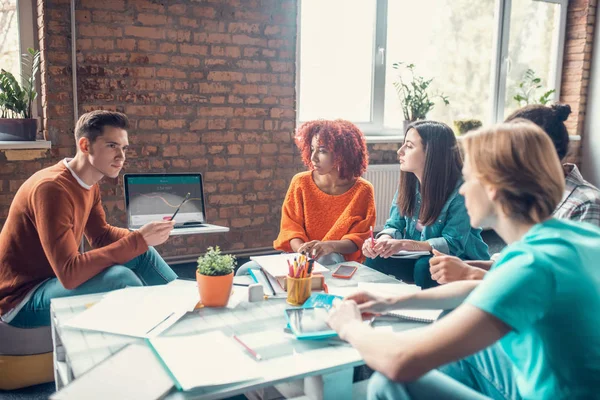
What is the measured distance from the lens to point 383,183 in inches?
175

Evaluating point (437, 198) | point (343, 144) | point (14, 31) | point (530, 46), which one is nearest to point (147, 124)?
point (14, 31)

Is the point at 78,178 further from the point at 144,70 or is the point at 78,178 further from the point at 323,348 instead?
the point at 144,70

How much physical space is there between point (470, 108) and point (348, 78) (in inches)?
52.4

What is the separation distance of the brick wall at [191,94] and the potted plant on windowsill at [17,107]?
3.3 inches

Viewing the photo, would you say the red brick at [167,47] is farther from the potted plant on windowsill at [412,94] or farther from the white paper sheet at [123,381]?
the white paper sheet at [123,381]

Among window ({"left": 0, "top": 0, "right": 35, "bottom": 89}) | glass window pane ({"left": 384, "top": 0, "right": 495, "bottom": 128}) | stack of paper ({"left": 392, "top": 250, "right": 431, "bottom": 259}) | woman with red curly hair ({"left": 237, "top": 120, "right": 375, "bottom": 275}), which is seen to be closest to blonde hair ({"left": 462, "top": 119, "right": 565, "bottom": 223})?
stack of paper ({"left": 392, "top": 250, "right": 431, "bottom": 259})

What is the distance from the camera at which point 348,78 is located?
14.5 feet

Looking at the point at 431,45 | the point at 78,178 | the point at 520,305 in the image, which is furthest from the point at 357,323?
the point at 431,45

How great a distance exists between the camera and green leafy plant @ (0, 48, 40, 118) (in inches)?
123

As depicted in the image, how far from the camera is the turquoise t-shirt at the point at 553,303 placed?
3.16 ft

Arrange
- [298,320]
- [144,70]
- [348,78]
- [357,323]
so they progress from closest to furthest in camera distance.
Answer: [357,323]
[298,320]
[144,70]
[348,78]

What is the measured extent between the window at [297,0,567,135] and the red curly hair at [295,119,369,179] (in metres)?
1.47

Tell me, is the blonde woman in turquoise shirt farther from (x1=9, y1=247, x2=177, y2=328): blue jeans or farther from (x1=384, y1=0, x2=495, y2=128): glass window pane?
(x1=384, y1=0, x2=495, y2=128): glass window pane

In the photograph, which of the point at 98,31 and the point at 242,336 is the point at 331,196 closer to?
the point at 242,336
